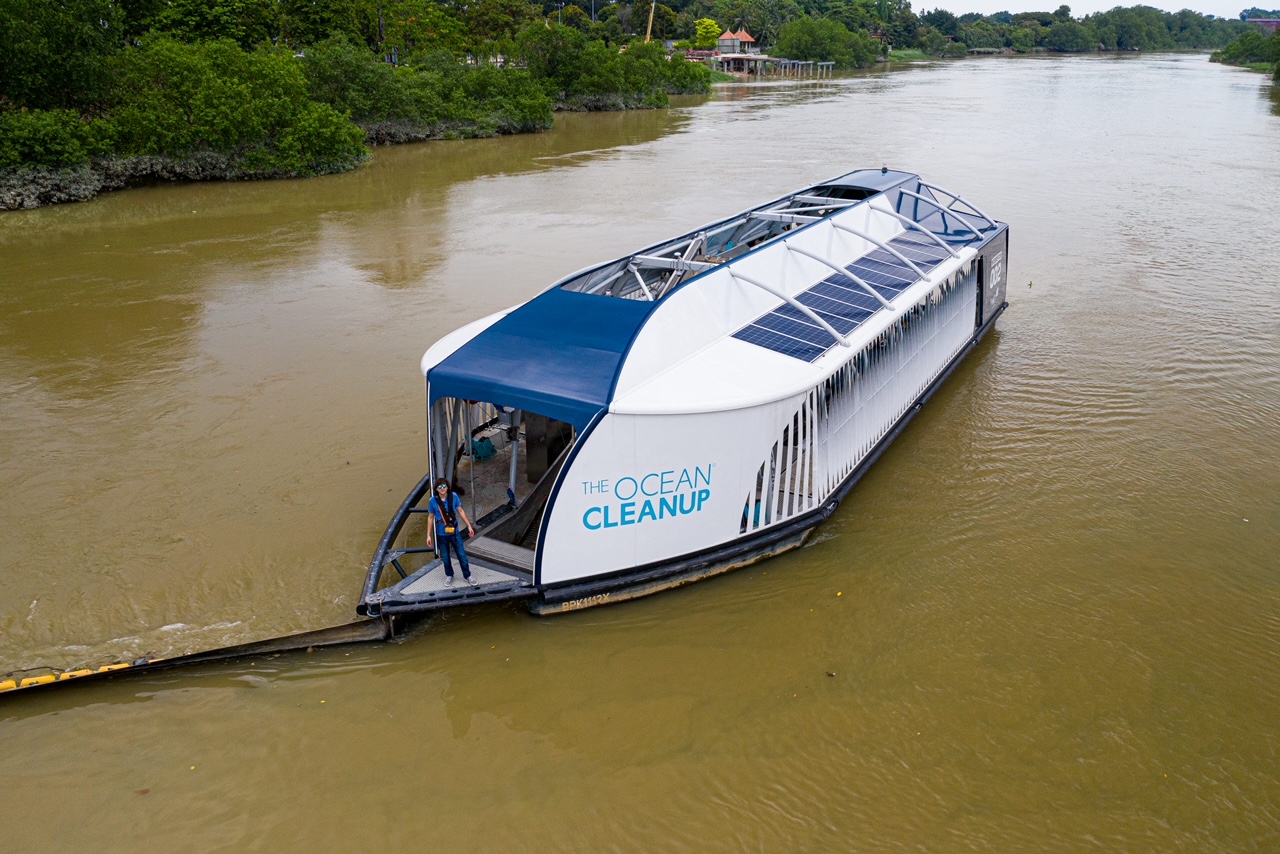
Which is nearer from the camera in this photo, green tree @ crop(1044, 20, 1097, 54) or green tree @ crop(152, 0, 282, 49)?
green tree @ crop(152, 0, 282, 49)

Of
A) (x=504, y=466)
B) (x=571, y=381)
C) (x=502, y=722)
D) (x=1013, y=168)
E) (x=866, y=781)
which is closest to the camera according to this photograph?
(x=866, y=781)

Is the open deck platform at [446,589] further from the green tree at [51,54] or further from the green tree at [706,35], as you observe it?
the green tree at [706,35]

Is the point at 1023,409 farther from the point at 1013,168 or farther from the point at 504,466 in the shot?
the point at 1013,168

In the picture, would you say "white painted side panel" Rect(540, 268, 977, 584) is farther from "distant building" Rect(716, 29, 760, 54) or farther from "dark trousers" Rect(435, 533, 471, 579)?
"distant building" Rect(716, 29, 760, 54)

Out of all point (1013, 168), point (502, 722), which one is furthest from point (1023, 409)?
point (1013, 168)

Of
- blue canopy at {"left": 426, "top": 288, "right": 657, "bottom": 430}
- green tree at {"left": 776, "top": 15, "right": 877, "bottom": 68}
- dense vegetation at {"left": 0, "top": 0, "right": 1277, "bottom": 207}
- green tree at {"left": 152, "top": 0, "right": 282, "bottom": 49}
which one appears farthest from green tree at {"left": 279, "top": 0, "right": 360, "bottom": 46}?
green tree at {"left": 776, "top": 15, "right": 877, "bottom": 68}

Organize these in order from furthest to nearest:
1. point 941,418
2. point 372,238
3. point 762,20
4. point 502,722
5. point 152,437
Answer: point 762,20, point 372,238, point 941,418, point 152,437, point 502,722
